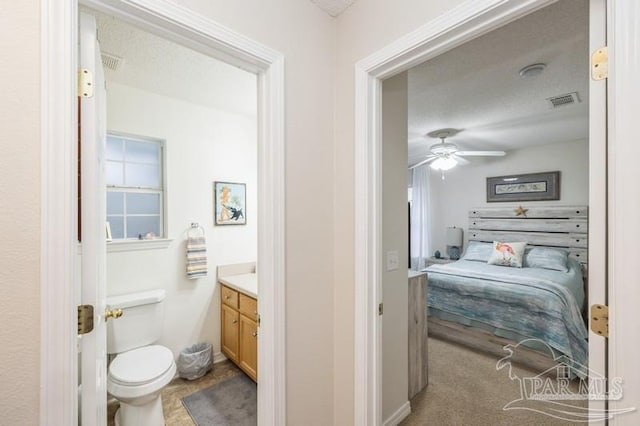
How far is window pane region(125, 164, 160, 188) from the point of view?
2436mm

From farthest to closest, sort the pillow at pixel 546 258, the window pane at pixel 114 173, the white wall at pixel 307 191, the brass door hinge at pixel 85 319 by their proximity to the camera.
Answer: the pillow at pixel 546 258
the window pane at pixel 114 173
the white wall at pixel 307 191
the brass door hinge at pixel 85 319

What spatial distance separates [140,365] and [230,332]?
2.82ft

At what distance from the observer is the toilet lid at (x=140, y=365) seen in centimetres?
167

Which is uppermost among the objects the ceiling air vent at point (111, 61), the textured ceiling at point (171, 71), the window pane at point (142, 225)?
the textured ceiling at point (171, 71)

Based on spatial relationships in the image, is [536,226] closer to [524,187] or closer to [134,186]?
[524,187]

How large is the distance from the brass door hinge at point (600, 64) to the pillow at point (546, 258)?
12.8ft

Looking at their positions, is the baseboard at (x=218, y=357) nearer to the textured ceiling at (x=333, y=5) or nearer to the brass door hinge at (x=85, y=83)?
the brass door hinge at (x=85, y=83)

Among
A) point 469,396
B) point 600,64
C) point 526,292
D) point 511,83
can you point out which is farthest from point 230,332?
point 511,83

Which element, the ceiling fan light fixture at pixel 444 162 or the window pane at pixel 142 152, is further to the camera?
the ceiling fan light fixture at pixel 444 162

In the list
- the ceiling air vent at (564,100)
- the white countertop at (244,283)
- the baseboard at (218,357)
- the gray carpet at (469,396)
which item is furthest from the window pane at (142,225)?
the ceiling air vent at (564,100)

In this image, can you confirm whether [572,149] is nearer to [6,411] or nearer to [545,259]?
[545,259]

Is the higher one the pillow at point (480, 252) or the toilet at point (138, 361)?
the pillow at point (480, 252)

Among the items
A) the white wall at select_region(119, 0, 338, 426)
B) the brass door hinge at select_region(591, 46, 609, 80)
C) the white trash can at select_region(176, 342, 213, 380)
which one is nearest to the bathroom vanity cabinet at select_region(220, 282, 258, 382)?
the white trash can at select_region(176, 342, 213, 380)

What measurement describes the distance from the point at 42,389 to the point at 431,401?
2.34 m
